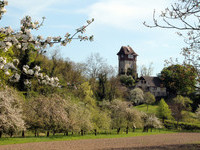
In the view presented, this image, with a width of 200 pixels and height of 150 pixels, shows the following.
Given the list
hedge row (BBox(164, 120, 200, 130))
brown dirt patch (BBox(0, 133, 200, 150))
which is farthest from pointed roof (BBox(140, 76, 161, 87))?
brown dirt patch (BBox(0, 133, 200, 150))

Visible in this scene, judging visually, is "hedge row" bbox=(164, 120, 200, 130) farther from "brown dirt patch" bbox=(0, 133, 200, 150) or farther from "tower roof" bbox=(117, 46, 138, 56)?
"tower roof" bbox=(117, 46, 138, 56)

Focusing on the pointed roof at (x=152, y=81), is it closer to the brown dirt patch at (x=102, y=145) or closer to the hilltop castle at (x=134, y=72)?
the hilltop castle at (x=134, y=72)

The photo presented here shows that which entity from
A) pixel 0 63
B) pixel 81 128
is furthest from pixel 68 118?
pixel 0 63

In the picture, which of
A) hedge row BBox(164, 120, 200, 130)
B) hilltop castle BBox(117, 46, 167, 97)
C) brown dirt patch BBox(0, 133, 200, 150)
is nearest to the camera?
brown dirt patch BBox(0, 133, 200, 150)

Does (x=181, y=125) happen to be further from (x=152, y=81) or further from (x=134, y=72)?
(x=134, y=72)

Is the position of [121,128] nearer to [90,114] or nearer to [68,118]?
[90,114]

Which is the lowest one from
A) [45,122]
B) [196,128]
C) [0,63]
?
[196,128]

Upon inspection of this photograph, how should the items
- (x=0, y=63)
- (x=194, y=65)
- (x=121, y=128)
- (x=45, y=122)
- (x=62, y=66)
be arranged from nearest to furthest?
(x=0, y=63)
(x=194, y=65)
(x=45, y=122)
(x=121, y=128)
(x=62, y=66)

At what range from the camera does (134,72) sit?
268 ft

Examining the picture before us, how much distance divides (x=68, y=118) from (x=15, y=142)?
6986 millimetres

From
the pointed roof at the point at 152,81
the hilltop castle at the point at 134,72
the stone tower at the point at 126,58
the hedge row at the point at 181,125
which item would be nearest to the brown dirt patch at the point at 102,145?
the hedge row at the point at 181,125

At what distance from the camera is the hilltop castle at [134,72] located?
74250 mm

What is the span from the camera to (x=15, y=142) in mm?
18297

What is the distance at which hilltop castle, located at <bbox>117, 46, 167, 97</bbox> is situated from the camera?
244ft
